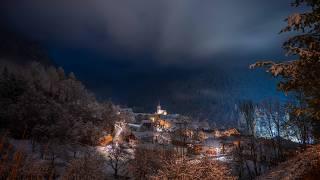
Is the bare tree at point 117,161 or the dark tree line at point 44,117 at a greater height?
the dark tree line at point 44,117

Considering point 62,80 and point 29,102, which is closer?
point 29,102

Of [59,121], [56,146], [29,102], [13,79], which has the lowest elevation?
[56,146]

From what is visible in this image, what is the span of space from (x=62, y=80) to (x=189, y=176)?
12267cm

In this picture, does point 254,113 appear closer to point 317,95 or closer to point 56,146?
point 56,146

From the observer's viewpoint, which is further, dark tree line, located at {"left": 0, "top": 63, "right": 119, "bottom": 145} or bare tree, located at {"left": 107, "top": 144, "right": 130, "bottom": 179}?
dark tree line, located at {"left": 0, "top": 63, "right": 119, "bottom": 145}

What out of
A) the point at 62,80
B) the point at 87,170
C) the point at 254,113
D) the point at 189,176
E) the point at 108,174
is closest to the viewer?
the point at 189,176

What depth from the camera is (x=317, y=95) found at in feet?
49.7

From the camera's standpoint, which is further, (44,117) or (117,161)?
(44,117)

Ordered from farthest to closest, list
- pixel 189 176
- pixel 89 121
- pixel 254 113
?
pixel 254 113, pixel 89 121, pixel 189 176

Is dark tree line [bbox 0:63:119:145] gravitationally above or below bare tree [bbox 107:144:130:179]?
above

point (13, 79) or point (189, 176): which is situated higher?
point (13, 79)

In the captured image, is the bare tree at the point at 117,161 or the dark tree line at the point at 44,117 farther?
the dark tree line at the point at 44,117

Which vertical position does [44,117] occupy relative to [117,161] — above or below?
above

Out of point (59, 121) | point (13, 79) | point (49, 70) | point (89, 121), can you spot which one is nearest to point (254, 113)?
point (89, 121)
